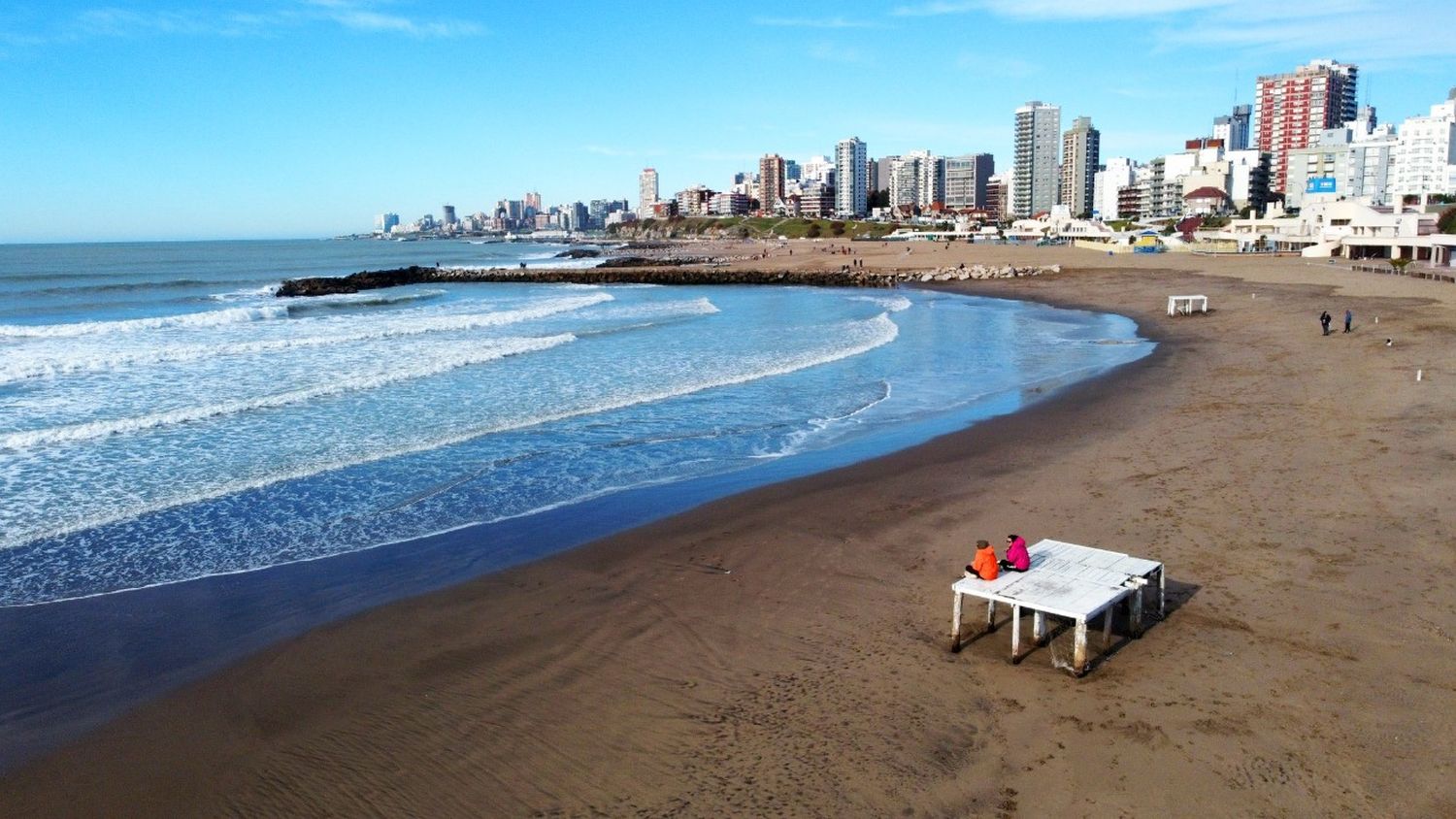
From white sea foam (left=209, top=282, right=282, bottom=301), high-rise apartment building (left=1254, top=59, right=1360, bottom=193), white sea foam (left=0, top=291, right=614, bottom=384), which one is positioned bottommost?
white sea foam (left=0, top=291, right=614, bottom=384)

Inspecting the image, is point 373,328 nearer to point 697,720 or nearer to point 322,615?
point 322,615

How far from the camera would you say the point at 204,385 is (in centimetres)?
2331

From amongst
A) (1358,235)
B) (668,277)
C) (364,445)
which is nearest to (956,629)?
(364,445)

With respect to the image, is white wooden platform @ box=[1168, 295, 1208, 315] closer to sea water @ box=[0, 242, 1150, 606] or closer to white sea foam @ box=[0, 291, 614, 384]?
sea water @ box=[0, 242, 1150, 606]

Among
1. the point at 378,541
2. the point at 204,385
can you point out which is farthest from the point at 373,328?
the point at 378,541

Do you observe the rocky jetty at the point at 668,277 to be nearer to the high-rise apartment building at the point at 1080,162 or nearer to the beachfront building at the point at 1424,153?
the beachfront building at the point at 1424,153

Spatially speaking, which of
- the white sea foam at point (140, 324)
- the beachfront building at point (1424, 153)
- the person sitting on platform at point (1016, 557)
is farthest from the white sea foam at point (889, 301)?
the beachfront building at point (1424, 153)

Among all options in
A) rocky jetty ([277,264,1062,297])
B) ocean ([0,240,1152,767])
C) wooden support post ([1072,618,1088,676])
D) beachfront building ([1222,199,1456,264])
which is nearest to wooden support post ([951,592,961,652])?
wooden support post ([1072,618,1088,676])

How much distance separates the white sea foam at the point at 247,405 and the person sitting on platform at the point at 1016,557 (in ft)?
54.9

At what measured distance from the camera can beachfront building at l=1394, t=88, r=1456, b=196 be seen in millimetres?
115750

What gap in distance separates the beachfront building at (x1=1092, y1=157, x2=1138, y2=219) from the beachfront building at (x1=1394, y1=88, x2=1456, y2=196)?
136 ft

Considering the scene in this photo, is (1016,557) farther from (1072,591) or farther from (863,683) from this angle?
(863,683)

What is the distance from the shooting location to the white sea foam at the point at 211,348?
26484 millimetres

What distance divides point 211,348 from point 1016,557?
1162 inches
